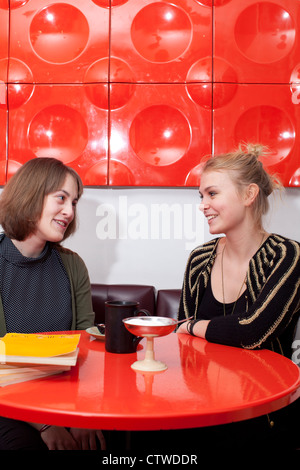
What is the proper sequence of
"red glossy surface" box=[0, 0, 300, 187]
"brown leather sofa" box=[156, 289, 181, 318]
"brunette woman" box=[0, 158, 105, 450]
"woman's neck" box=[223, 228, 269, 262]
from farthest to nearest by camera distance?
"red glossy surface" box=[0, 0, 300, 187] < "brown leather sofa" box=[156, 289, 181, 318] < "woman's neck" box=[223, 228, 269, 262] < "brunette woman" box=[0, 158, 105, 450]

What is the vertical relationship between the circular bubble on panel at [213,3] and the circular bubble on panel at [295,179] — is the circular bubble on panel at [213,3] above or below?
above

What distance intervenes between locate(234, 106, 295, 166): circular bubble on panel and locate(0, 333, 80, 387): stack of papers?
1.72 m

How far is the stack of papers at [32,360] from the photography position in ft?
3.13

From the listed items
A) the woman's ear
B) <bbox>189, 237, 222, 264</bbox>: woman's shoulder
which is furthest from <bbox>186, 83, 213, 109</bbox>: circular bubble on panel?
<bbox>189, 237, 222, 264</bbox>: woman's shoulder

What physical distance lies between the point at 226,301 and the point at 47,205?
796 millimetres

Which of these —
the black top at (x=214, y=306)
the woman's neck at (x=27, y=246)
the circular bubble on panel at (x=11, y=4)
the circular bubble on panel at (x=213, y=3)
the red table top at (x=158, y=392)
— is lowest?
the black top at (x=214, y=306)

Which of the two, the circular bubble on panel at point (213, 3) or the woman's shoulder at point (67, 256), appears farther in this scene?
the circular bubble on panel at point (213, 3)

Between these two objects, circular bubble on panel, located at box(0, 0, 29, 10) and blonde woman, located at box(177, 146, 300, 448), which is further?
circular bubble on panel, located at box(0, 0, 29, 10)

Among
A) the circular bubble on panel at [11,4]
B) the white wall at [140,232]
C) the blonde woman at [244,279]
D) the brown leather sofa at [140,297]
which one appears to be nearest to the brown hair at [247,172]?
the blonde woman at [244,279]

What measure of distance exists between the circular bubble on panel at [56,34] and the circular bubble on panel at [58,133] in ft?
0.93

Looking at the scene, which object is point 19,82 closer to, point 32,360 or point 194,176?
point 194,176

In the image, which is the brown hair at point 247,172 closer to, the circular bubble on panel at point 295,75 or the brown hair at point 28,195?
the brown hair at point 28,195

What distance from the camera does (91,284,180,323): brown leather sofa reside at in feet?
7.53

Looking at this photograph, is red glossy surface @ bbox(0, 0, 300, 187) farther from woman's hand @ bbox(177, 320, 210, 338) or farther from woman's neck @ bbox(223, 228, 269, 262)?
woman's hand @ bbox(177, 320, 210, 338)
